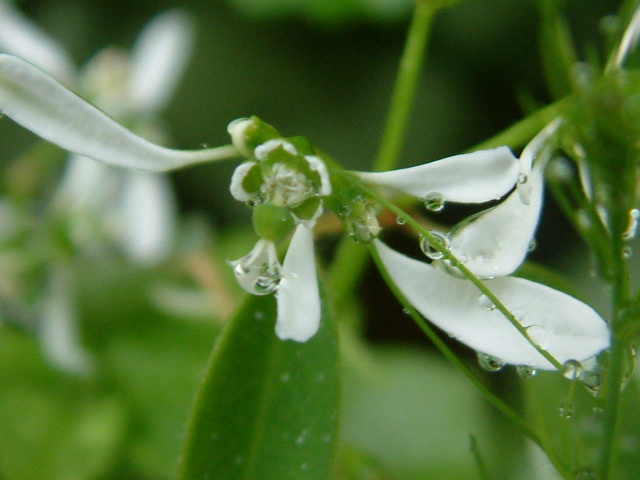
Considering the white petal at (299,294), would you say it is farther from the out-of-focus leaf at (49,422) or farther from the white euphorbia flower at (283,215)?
the out-of-focus leaf at (49,422)

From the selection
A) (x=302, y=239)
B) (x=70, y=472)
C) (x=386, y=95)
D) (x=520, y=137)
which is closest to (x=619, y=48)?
(x=520, y=137)

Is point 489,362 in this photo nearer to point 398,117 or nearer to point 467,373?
point 467,373

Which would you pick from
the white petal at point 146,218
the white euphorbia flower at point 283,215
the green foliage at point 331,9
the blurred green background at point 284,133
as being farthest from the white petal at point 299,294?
the green foliage at point 331,9

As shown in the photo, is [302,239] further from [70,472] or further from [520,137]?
[70,472]

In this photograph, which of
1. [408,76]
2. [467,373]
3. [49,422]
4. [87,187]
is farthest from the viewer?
[87,187]

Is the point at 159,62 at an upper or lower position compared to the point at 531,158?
upper

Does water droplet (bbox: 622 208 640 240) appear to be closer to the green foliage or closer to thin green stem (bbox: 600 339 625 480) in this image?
thin green stem (bbox: 600 339 625 480)

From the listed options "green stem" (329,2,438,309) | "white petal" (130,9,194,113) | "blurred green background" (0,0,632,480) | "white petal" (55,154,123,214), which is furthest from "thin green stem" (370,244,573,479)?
"white petal" (130,9,194,113)

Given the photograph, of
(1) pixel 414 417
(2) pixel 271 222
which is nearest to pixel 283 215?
(2) pixel 271 222
